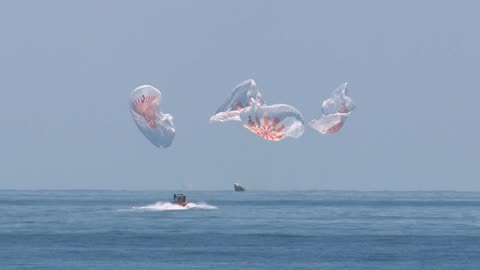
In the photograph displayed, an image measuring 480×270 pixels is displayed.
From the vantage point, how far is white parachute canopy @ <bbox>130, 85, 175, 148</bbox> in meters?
112

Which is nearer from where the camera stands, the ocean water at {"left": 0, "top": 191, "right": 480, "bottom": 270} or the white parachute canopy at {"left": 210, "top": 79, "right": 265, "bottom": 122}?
the ocean water at {"left": 0, "top": 191, "right": 480, "bottom": 270}

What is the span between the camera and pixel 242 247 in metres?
93.6

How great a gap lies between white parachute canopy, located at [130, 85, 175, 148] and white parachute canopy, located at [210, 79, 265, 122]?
23.7 feet

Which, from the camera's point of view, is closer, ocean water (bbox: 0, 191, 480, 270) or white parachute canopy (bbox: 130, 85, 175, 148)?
ocean water (bbox: 0, 191, 480, 270)

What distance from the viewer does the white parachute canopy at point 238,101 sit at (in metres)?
106

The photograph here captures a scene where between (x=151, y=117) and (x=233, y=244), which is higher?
(x=151, y=117)

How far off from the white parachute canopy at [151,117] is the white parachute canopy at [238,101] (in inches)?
285

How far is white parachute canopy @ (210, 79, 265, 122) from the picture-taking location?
10612 cm

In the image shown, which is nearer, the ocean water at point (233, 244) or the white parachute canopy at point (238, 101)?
the ocean water at point (233, 244)

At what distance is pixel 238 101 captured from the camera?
10800 cm

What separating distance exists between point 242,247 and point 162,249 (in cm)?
639

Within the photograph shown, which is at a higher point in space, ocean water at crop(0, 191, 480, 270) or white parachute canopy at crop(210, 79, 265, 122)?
white parachute canopy at crop(210, 79, 265, 122)

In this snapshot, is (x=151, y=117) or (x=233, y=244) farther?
(x=151, y=117)

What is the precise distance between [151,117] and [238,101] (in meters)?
9.19
